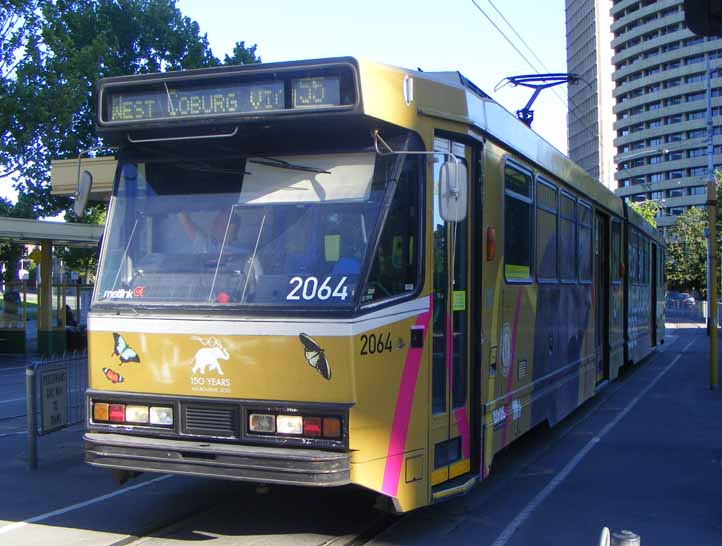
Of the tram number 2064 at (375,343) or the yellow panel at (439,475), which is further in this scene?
the yellow panel at (439,475)

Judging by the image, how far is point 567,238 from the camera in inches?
391

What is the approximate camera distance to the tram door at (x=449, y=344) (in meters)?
6.00

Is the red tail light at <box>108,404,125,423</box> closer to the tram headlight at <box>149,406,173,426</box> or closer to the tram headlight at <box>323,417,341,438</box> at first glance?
the tram headlight at <box>149,406,173,426</box>

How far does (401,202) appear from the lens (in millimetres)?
5637

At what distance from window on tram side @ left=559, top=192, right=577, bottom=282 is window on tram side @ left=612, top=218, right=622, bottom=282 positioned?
3.67 m

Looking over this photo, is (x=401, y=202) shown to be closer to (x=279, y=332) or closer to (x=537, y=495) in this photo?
(x=279, y=332)

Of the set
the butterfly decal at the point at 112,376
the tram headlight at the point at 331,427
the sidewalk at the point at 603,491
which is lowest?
the sidewalk at the point at 603,491

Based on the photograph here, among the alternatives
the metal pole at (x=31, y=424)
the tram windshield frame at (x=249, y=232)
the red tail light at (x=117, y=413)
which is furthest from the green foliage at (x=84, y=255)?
the red tail light at (x=117, y=413)

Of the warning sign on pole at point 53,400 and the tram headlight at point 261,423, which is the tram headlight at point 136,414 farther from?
the warning sign on pole at point 53,400

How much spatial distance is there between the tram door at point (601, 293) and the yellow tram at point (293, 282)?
6125mm

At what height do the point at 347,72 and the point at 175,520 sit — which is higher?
the point at 347,72

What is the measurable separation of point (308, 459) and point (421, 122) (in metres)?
2.51

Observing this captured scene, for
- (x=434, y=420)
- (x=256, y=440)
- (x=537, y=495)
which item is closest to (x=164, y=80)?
(x=256, y=440)

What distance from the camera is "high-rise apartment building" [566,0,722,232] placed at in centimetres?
11812
